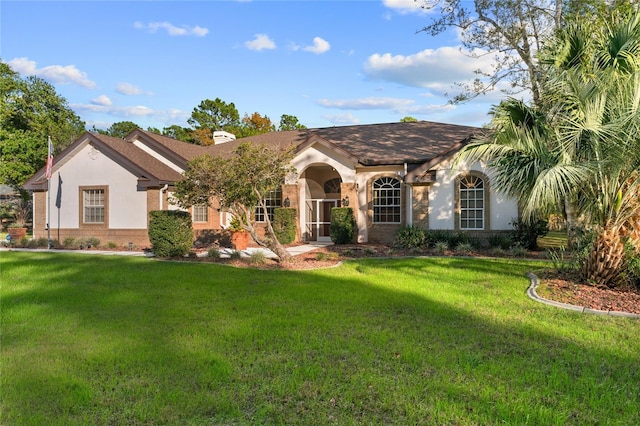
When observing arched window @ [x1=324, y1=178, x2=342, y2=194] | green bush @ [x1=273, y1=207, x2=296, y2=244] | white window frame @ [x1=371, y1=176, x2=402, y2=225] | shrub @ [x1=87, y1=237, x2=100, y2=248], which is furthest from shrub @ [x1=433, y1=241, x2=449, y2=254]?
shrub @ [x1=87, y1=237, x2=100, y2=248]

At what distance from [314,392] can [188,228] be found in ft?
39.1

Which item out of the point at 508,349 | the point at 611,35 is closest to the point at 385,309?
the point at 508,349

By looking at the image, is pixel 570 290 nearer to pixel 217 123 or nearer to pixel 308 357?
pixel 308 357

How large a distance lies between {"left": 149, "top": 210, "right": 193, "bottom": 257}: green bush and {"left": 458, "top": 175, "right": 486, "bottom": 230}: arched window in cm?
1162

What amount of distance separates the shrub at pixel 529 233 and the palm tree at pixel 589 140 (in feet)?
22.2

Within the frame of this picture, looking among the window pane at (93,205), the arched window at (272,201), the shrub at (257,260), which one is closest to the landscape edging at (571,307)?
the shrub at (257,260)

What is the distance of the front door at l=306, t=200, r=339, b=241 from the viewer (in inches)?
877

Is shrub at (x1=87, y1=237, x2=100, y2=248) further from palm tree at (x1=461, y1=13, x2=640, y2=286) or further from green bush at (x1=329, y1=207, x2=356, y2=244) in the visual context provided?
palm tree at (x1=461, y1=13, x2=640, y2=286)

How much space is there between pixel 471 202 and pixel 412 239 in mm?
3373

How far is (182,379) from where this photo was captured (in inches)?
180

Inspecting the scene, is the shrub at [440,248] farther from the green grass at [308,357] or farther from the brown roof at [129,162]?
the brown roof at [129,162]

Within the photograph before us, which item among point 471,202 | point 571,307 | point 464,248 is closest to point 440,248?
point 464,248

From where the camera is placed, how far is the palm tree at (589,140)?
8539mm

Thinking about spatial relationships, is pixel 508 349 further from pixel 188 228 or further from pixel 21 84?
pixel 21 84
